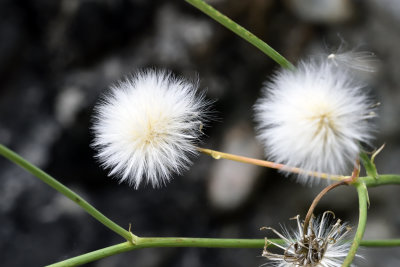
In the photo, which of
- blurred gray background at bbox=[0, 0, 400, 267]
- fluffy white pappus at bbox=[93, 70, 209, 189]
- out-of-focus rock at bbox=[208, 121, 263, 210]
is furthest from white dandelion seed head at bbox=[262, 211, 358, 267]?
out-of-focus rock at bbox=[208, 121, 263, 210]

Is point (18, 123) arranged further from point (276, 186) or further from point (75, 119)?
point (276, 186)

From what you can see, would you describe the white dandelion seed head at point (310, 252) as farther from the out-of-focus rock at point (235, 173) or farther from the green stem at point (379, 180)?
the out-of-focus rock at point (235, 173)

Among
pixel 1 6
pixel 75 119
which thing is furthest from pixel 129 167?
pixel 1 6

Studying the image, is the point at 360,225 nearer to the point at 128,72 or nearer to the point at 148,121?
the point at 148,121

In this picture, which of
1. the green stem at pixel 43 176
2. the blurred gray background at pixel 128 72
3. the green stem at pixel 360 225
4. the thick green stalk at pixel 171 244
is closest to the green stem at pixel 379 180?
the green stem at pixel 360 225

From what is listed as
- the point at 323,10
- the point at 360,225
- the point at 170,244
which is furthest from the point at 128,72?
the point at 360,225

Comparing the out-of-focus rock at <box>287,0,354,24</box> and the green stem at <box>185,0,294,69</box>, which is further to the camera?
the out-of-focus rock at <box>287,0,354,24</box>

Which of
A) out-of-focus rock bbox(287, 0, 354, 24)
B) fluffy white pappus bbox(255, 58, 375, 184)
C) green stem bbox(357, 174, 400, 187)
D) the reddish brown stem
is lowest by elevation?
the reddish brown stem

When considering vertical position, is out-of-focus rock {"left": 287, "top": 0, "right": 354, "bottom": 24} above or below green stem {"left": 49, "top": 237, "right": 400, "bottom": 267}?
above

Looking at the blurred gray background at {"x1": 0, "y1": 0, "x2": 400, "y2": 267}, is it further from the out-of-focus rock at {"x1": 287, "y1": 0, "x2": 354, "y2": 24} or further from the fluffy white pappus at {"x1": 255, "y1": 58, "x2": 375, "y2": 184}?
the fluffy white pappus at {"x1": 255, "y1": 58, "x2": 375, "y2": 184}
